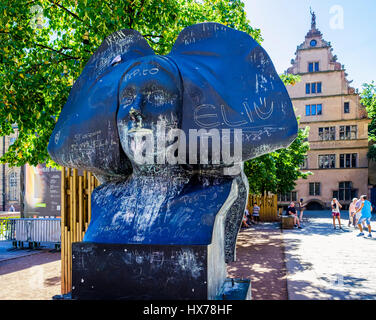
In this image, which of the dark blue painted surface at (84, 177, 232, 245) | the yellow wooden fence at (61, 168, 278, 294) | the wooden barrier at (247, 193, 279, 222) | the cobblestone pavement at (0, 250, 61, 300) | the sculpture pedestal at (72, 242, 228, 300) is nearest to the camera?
the sculpture pedestal at (72, 242, 228, 300)

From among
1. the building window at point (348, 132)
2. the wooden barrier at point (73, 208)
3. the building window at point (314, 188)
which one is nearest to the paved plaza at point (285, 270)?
the wooden barrier at point (73, 208)

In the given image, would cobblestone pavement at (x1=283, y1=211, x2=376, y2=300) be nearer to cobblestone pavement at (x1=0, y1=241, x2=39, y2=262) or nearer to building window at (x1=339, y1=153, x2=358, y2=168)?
cobblestone pavement at (x1=0, y1=241, x2=39, y2=262)

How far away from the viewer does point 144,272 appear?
6.80ft

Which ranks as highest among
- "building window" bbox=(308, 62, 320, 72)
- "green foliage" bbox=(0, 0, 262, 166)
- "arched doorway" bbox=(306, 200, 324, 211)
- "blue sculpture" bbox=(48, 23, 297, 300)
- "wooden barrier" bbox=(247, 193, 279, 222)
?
"building window" bbox=(308, 62, 320, 72)

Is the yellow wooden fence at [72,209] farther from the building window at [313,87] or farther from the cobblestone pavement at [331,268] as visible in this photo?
the building window at [313,87]

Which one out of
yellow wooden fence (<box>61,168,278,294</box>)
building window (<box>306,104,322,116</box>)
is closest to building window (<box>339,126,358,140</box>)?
building window (<box>306,104,322,116</box>)

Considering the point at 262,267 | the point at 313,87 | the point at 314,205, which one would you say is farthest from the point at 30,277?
the point at 313,87

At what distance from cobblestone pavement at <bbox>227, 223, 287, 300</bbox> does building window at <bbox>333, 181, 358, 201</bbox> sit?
22.2 metres

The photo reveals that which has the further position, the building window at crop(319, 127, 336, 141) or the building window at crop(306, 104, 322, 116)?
the building window at crop(319, 127, 336, 141)

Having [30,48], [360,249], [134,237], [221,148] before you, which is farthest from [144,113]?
[360,249]

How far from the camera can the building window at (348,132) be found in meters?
31.1

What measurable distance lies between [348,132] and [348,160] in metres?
2.64

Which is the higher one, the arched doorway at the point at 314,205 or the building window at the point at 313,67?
the building window at the point at 313,67

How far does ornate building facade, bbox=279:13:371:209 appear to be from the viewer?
30.7 metres
